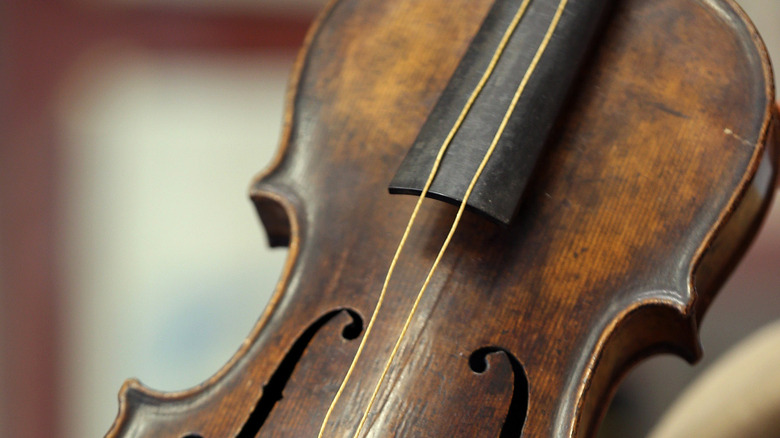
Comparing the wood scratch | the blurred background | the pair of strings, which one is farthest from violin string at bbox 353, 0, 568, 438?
the blurred background

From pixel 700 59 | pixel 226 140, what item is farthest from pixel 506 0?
pixel 226 140

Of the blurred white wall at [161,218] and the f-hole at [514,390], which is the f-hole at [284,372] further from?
the blurred white wall at [161,218]

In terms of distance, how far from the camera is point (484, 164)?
55cm

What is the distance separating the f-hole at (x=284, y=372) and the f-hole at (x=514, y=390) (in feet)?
0.26

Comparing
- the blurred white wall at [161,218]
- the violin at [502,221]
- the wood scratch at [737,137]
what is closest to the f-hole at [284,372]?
the violin at [502,221]

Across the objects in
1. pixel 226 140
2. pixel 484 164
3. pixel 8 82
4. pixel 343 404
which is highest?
pixel 484 164

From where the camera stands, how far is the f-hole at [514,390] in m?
0.50

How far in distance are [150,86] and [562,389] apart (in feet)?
5.27

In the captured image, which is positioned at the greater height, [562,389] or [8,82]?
[562,389]

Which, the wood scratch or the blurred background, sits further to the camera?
the blurred background

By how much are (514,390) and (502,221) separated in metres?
0.11

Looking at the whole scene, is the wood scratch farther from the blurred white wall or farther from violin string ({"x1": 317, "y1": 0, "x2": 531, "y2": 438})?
the blurred white wall

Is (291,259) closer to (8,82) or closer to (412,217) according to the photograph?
(412,217)

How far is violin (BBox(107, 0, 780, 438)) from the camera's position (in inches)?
20.3
